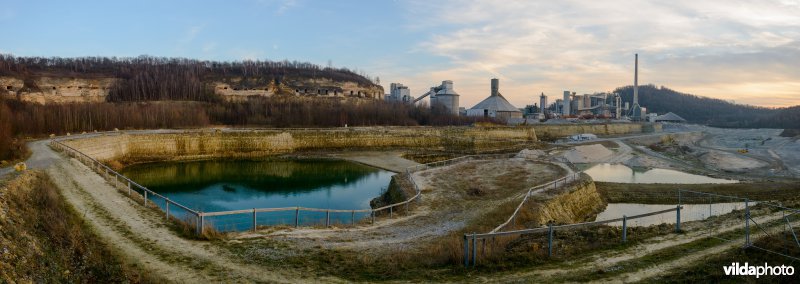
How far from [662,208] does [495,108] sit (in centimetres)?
6922

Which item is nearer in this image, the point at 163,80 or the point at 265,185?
the point at 265,185

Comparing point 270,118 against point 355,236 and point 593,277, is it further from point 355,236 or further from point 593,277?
point 593,277

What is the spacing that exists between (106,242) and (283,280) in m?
5.12

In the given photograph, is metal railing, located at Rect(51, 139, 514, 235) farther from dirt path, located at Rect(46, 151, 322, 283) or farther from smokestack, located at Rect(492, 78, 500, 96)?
smokestack, located at Rect(492, 78, 500, 96)

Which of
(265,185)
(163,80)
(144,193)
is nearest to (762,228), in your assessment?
(144,193)

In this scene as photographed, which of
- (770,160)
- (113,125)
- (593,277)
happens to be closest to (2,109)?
(113,125)

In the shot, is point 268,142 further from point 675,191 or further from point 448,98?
point 448,98

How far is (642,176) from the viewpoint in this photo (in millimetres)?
36531

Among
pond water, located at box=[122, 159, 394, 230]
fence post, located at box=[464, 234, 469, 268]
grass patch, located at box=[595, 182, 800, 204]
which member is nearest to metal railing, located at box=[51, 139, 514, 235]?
pond water, located at box=[122, 159, 394, 230]

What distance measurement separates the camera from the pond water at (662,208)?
19547mm

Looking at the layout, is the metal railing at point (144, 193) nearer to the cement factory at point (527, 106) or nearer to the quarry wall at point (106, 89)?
the quarry wall at point (106, 89)

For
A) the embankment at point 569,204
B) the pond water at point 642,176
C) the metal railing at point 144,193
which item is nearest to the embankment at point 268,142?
the metal railing at point 144,193

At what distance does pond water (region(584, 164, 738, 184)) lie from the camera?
1323 inches

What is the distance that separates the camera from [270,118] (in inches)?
2549
